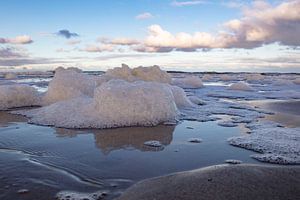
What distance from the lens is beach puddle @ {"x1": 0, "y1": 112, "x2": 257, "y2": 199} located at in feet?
11.1

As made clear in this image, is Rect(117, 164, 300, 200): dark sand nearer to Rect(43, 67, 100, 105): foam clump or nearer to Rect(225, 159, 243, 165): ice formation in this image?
Rect(225, 159, 243, 165): ice formation

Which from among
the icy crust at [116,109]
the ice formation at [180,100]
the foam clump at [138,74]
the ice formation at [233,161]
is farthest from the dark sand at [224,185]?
the foam clump at [138,74]

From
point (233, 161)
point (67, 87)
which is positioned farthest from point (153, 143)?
point (67, 87)

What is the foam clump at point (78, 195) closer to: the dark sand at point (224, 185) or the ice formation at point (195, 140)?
the dark sand at point (224, 185)

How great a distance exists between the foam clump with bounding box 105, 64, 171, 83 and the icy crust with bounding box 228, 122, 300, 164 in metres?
7.92

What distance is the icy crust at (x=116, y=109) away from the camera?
6.83 meters

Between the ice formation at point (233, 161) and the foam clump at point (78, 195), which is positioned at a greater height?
the foam clump at point (78, 195)

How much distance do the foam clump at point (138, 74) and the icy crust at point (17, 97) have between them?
3918 millimetres

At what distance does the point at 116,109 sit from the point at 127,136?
141cm

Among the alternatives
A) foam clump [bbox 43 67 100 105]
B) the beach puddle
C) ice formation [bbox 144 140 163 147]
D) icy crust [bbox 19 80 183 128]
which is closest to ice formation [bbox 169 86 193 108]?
icy crust [bbox 19 80 183 128]

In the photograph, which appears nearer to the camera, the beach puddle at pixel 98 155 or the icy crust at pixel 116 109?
the beach puddle at pixel 98 155

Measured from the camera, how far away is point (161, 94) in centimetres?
766

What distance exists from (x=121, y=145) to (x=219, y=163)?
1.63 meters

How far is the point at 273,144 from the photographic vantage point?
201 inches
